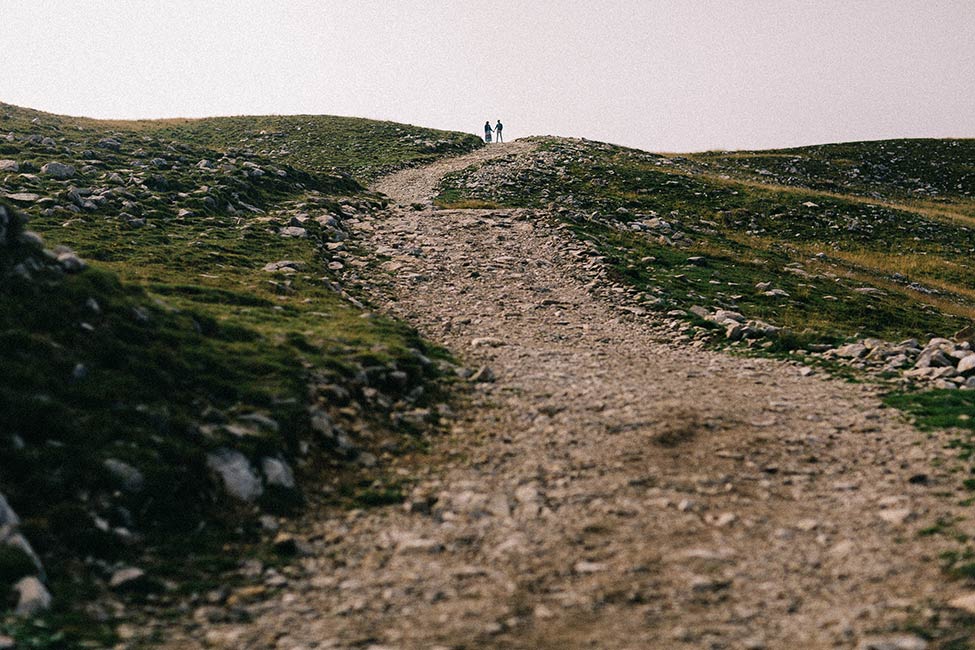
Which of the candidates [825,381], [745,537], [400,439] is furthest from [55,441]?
[825,381]

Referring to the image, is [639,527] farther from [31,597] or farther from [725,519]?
[31,597]

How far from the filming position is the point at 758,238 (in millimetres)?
37219

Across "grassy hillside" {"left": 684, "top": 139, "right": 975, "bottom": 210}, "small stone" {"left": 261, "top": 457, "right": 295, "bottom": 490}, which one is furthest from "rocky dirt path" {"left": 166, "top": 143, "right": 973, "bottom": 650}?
"grassy hillside" {"left": 684, "top": 139, "right": 975, "bottom": 210}

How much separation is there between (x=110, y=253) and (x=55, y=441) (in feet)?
41.1

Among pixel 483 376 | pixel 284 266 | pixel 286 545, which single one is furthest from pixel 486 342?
pixel 286 545

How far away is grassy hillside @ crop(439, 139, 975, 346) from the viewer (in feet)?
73.7

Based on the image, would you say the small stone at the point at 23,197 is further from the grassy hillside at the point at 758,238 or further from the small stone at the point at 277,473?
the grassy hillside at the point at 758,238

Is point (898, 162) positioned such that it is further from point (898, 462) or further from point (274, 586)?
point (274, 586)

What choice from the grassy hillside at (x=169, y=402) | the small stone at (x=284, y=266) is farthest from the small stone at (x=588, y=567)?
the small stone at (x=284, y=266)

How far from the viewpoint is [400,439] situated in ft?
38.0

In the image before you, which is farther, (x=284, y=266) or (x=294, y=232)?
(x=294, y=232)

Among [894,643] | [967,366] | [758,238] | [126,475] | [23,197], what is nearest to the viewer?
[894,643]

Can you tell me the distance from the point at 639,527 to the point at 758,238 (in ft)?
105

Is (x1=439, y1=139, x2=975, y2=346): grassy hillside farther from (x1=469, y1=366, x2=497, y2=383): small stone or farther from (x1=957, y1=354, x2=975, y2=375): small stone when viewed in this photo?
(x1=469, y1=366, x2=497, y2=383): small stone
